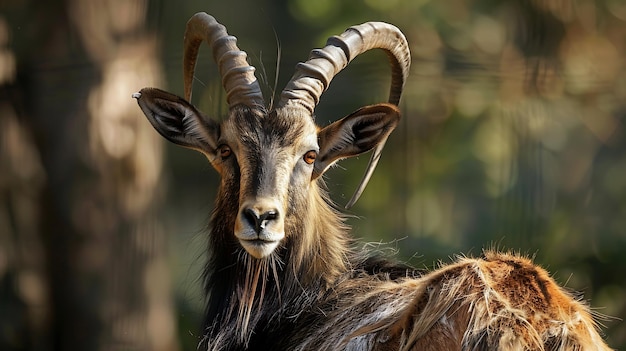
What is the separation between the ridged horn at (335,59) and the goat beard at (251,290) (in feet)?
2.34

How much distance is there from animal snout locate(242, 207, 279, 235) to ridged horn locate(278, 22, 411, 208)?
77 centimetres

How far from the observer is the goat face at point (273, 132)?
15.4 feet

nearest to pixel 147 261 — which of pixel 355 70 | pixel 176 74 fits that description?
pixel 176 74

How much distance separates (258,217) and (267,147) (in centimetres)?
51

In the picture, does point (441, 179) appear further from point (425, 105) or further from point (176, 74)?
point (176, 74)

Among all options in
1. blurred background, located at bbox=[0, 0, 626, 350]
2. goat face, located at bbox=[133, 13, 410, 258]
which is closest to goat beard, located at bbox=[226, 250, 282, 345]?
goat face, located at bbox=[133, 13, 410, 258]

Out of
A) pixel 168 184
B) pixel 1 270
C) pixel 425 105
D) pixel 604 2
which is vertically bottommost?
pixel 1 270

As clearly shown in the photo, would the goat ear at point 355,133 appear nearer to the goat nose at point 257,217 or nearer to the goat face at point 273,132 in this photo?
the goat face at point 273,132

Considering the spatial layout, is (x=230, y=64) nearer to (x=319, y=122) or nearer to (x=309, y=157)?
(x=309, y=157)

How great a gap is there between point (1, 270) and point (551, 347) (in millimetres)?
6797

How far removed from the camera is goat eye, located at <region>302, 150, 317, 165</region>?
506 cm

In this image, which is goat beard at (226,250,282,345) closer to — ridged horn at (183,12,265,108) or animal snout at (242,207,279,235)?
animal snout at (242,207,279,235)

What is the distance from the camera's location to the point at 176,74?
9516 mm

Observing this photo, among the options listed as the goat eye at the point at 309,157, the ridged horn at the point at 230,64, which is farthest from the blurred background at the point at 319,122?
the goat eye at the point at 309,157
